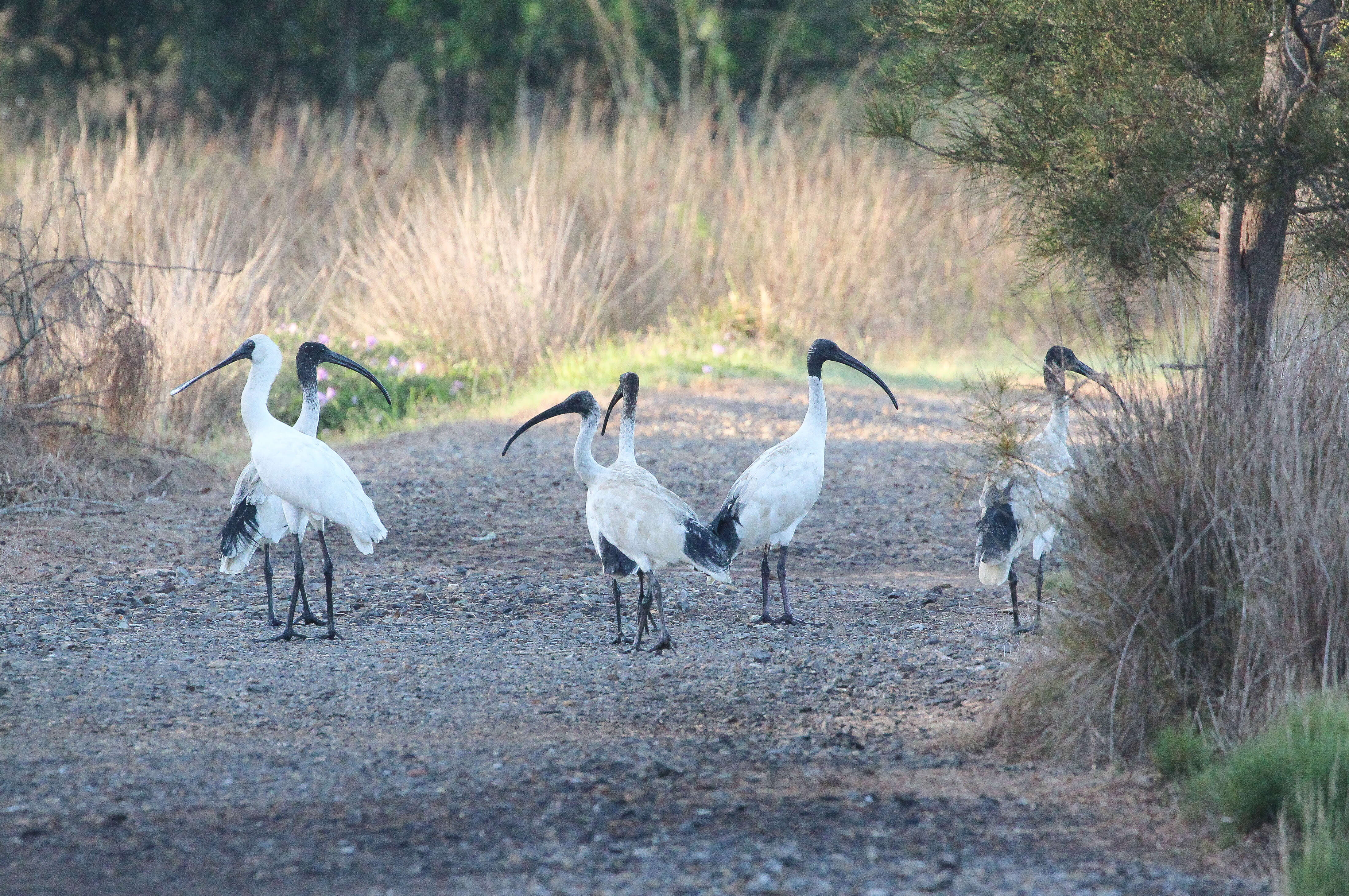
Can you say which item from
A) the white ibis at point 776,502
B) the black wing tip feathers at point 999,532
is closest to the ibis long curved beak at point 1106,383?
the black wing tip feathers at point 999,532

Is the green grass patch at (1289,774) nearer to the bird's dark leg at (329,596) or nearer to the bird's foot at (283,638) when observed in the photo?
the bird's dark leg at (329,596)

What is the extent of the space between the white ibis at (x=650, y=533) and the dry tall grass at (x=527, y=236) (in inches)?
228

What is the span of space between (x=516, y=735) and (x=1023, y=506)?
218 cm

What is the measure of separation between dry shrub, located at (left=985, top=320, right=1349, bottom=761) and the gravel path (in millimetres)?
261

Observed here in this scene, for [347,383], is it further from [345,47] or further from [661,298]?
[345,47]

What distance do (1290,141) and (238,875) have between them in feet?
11.8

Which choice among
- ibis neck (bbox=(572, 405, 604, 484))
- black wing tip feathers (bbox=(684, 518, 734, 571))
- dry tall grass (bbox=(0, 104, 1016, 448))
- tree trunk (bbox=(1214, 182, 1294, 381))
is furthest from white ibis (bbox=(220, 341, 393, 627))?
dry tall grass (bbox=(0, 104, 1016, 448))

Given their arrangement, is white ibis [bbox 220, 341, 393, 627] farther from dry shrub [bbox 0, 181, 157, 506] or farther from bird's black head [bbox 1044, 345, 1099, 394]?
bird's black head [bbox 1044, 345, 1099, 394]

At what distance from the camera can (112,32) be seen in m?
24.1

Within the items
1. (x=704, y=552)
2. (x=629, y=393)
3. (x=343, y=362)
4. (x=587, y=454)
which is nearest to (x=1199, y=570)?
(x=704, y=552)

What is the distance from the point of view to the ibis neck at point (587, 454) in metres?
6.43

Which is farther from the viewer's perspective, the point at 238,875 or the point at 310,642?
the point at 310,642

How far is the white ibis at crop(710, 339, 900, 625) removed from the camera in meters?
6.37

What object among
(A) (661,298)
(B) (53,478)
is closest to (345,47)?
(A) (661,298)
